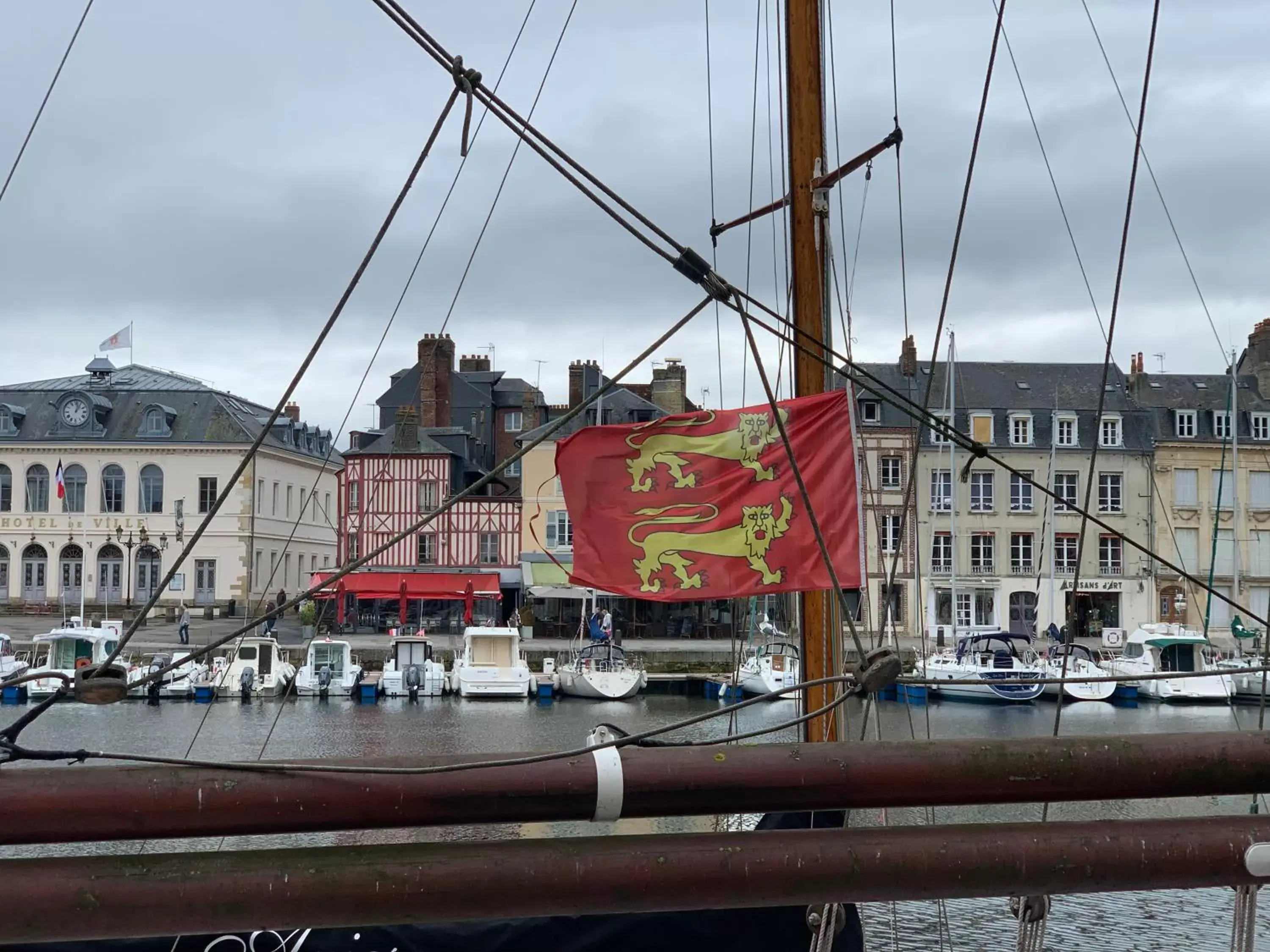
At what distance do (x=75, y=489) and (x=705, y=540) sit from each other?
5120 cm

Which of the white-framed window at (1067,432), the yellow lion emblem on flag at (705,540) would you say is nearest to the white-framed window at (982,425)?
the white-framed window at (1067,432)

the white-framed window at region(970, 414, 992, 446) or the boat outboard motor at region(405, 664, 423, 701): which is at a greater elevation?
the white-framed window at region(970, 414, 992, 446)

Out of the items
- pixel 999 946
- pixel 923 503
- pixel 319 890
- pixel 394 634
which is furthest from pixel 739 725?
pixel 319 890

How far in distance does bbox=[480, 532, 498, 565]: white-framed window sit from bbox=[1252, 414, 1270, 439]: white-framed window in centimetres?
2837

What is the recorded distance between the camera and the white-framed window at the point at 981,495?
48281 millimetres

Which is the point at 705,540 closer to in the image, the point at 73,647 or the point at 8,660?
the point at 73,647

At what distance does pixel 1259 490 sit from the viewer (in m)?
A: 49.0

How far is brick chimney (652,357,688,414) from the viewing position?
166 ft

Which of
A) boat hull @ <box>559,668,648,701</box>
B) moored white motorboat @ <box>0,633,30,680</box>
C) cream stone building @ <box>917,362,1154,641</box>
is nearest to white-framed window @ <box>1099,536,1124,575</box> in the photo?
cream stone building @ <box>917,362,1154,641</box>

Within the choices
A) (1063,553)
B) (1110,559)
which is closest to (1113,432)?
(1110,559)

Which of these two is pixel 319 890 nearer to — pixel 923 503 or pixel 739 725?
pixel 739 725

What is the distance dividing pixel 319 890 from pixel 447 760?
17.6 inches

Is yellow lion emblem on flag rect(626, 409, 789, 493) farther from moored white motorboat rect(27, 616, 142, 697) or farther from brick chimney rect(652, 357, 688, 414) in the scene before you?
brick chimney rect(652, 357, 688, 414)

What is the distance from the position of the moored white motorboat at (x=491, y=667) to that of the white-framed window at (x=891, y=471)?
691 inches
